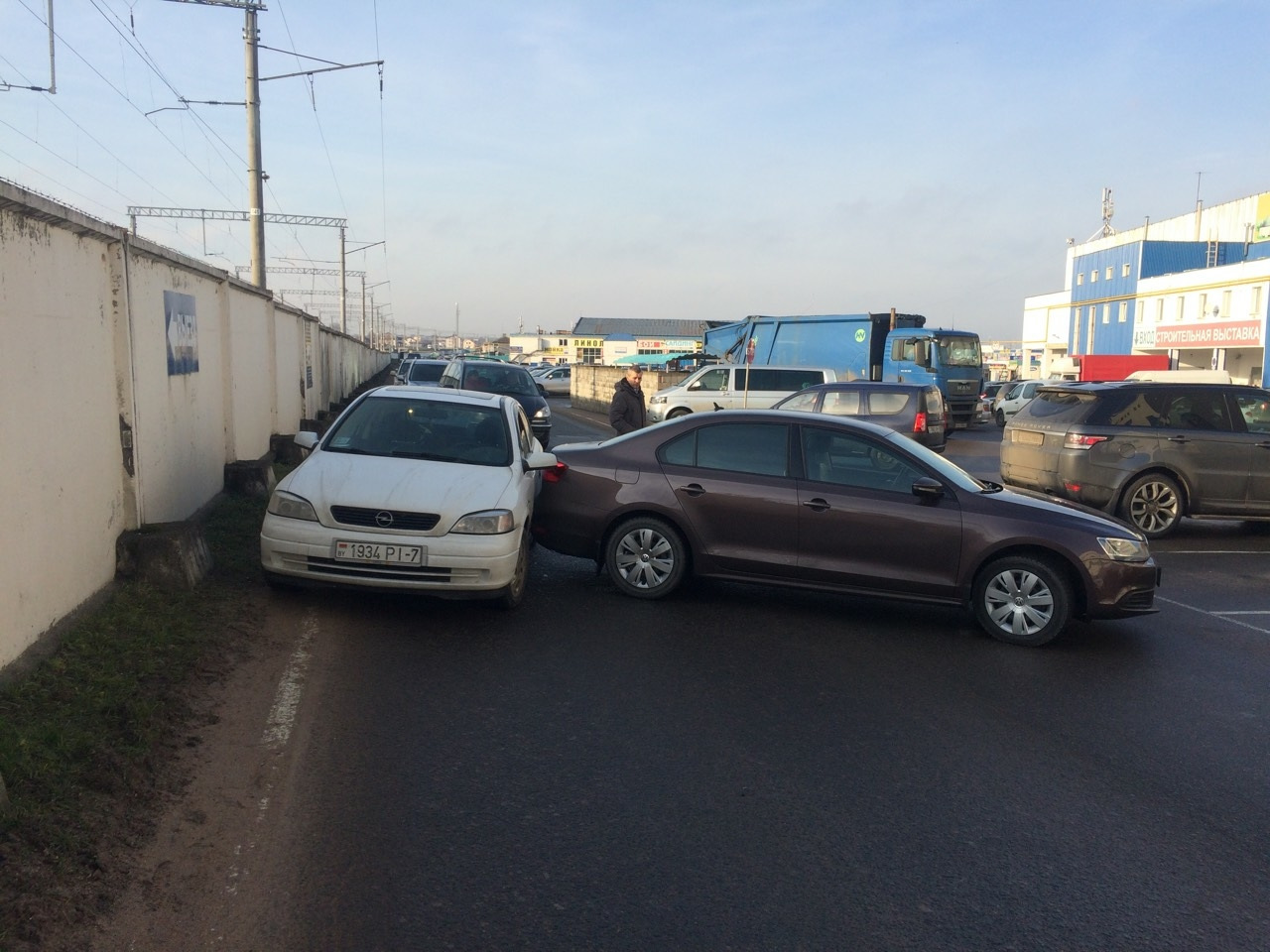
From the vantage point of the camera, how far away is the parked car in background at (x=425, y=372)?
946 inches

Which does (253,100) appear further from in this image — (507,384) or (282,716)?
(282,716)

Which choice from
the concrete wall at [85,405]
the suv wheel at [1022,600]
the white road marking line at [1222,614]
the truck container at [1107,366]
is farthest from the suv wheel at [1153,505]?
the truck container at [1107,366]

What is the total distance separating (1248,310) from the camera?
48.1 meters

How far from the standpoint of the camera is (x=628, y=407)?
14.5 m

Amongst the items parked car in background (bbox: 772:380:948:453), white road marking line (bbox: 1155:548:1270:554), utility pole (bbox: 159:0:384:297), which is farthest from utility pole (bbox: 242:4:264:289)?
white road marking line (bbox: 1155:548:1270:554)

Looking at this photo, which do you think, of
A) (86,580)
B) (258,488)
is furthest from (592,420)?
(86,580)

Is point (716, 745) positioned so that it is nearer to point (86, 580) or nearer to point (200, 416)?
point (86, 580)

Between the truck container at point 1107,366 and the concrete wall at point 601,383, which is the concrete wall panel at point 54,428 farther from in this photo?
the truck container at point 1107,366

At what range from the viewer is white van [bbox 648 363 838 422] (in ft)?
79.8

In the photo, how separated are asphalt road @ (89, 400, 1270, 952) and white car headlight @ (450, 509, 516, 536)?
26.5 inches

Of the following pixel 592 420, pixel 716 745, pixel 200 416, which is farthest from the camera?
pixel 592 420

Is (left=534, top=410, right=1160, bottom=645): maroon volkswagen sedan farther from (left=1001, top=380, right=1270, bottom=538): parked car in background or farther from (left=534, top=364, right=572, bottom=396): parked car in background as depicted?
(left=534, top=364, right=572, bottom=396): parked car in background

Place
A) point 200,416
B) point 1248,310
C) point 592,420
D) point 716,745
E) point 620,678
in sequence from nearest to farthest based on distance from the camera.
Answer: point 716,745
point 620,678
point 200,416
point 592,420
point 1248,310

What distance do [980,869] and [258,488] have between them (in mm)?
9497
